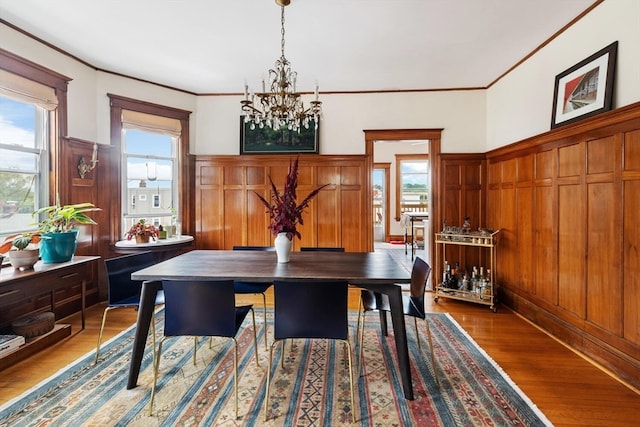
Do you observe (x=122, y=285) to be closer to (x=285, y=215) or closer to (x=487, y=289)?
(x=285, y=215)

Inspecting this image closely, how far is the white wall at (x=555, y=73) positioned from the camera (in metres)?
2.22

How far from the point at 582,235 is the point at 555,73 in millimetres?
1636

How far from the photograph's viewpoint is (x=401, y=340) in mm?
1999

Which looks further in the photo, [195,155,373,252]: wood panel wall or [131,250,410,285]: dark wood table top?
[195,155,373,252]: wood panel wall

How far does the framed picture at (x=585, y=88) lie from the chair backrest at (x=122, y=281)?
4044 millimetres

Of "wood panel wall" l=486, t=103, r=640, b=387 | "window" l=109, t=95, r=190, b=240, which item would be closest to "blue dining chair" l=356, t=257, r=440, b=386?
"wood panel wall" l=486, t=103, r=640, b=387

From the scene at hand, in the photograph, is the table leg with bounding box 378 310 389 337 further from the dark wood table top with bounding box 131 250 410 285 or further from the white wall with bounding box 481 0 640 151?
the white wall with bounding box 481 0 640 151

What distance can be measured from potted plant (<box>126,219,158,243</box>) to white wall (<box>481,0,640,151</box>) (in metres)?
4.68

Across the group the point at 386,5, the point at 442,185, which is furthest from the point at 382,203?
the point at 386,5

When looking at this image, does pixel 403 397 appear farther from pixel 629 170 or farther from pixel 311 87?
pixel 311 87

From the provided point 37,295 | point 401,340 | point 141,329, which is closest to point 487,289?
point 401,340

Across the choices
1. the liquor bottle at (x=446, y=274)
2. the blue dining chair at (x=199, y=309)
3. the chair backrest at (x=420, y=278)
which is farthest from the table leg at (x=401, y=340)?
the liquor bottle at (x=446, y=274)

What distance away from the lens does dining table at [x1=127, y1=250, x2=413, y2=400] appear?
198 centimetres

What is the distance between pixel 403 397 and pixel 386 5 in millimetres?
2960
